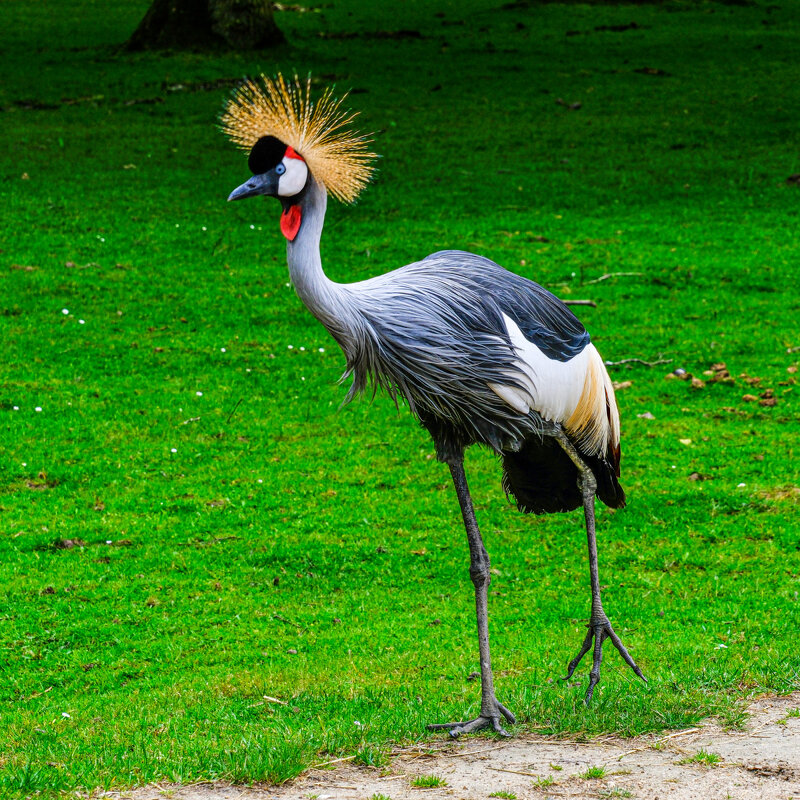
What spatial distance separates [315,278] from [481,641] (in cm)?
192

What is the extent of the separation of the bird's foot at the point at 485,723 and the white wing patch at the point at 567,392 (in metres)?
1.39

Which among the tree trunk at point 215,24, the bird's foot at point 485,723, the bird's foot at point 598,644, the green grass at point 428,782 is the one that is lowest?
the green grass at point 428,782

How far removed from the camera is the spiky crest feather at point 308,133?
5234mm

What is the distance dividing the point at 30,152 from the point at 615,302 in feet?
33.0

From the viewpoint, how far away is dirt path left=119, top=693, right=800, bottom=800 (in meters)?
4.83

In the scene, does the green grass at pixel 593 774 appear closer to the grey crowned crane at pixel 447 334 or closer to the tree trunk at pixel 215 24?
the grey crowned crane at pixel 447 334

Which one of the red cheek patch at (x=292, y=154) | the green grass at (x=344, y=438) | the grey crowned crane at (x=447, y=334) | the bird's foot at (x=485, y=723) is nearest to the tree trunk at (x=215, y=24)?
the green grass at (x=344, y=438)

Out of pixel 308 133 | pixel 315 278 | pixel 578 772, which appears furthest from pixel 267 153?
pixel 578 772

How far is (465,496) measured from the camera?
224 inches

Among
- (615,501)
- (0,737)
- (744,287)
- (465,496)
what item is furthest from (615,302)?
(0,737)

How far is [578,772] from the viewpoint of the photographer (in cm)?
502

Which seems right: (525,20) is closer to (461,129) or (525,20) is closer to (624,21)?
(624,21)

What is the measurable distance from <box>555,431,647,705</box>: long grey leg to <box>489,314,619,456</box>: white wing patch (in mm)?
117

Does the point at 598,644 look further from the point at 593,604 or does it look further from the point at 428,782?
the point at 428,782
